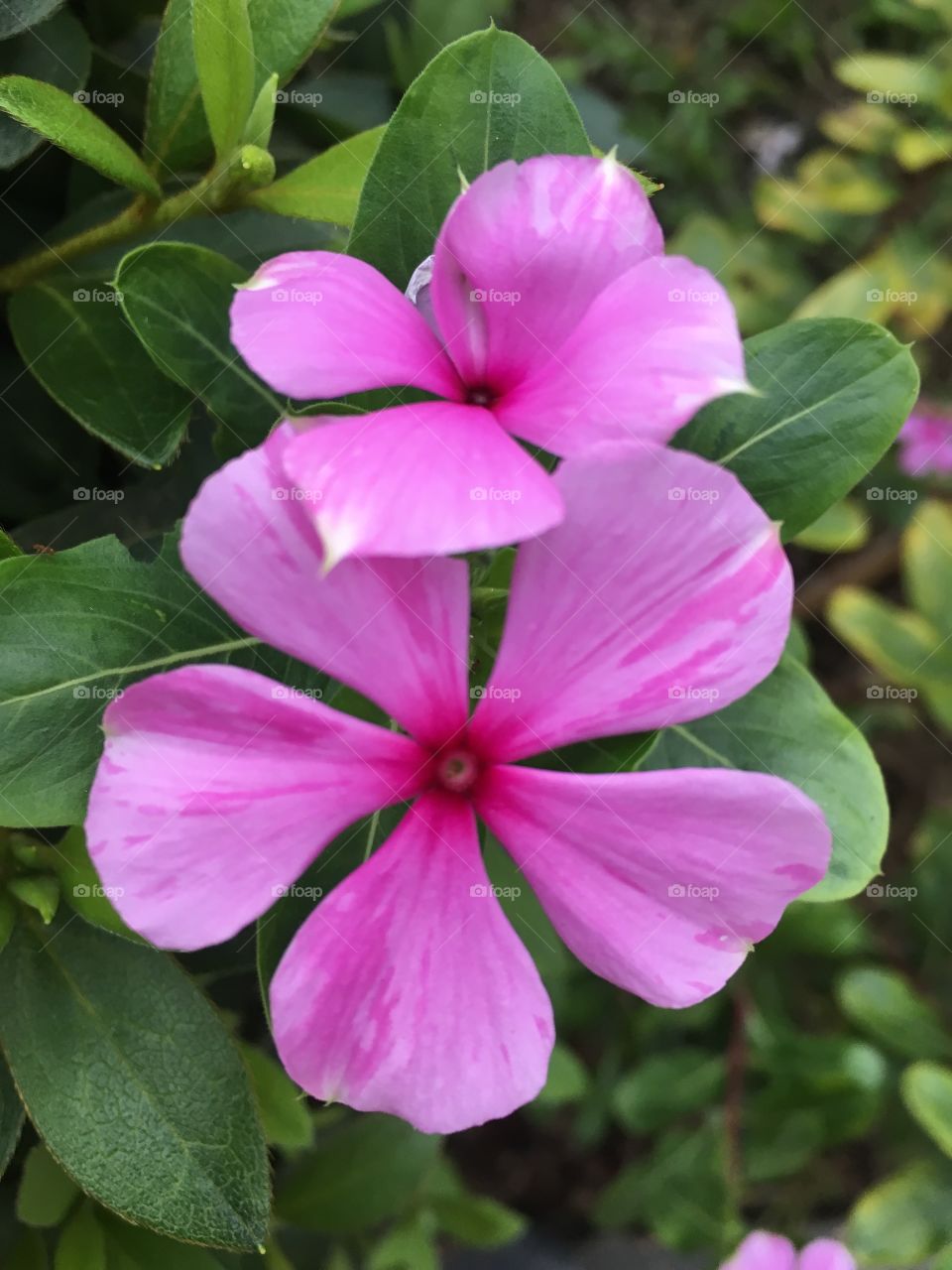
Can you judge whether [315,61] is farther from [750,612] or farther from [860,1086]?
[860,1086]

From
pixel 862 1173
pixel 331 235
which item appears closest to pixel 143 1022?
pixel 331 235

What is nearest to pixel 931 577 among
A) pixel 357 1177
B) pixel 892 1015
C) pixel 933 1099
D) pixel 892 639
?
pixel 892 639

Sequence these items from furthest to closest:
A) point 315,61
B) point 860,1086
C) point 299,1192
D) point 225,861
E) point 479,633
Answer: point 860,1086, point 299,1192, point 315,61, point 479,633, point 225,861

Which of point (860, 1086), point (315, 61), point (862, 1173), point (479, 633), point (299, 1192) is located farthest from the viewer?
point (862, 1173)

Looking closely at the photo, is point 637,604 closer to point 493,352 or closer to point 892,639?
point 493,352

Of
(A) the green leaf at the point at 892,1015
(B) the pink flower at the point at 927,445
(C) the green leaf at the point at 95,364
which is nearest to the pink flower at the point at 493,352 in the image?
(C) the green leaf at the point at 95,364

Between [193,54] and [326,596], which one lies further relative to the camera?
[193,54]
